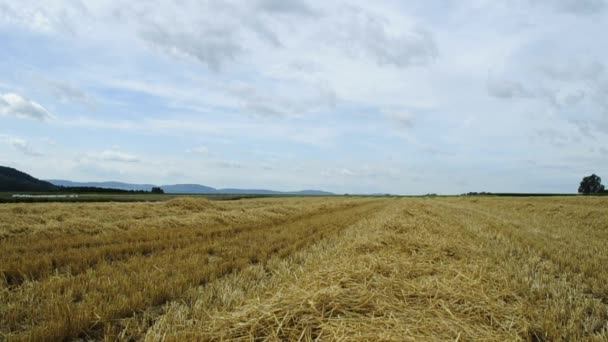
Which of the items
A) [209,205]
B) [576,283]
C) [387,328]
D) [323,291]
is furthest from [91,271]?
[209,205]

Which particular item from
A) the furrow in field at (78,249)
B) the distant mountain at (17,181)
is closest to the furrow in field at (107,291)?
the furrow in field at (78,249)

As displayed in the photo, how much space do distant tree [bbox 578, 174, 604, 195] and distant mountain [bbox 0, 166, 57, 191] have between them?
15541 centimetres

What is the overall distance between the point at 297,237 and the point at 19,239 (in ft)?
22.3

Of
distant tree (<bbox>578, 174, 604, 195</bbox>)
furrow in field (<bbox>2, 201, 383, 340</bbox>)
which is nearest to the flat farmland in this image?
furrow in field (<bbox>2, 201, 383, 340</bbox>)

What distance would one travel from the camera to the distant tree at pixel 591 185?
253 ft

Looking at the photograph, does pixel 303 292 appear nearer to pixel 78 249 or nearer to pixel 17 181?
Result: pixel 78 249

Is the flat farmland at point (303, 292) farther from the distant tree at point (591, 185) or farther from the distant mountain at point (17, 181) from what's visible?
the distant mountain at point (17, 181)

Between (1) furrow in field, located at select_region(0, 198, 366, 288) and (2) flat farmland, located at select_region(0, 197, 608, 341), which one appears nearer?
(2) flat farmland, located at select_region(0, 197, 608, 341)

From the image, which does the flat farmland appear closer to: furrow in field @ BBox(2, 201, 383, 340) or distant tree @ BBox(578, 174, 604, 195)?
furrow in field @ BBox(2, 201, 383, 340)

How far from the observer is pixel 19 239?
8.58 m

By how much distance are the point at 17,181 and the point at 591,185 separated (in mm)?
180098

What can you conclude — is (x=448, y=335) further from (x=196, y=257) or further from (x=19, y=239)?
(x=19, y=239)

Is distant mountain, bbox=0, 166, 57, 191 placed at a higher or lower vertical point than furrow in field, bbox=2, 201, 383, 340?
higher

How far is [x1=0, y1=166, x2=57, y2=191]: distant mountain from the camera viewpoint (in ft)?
398
